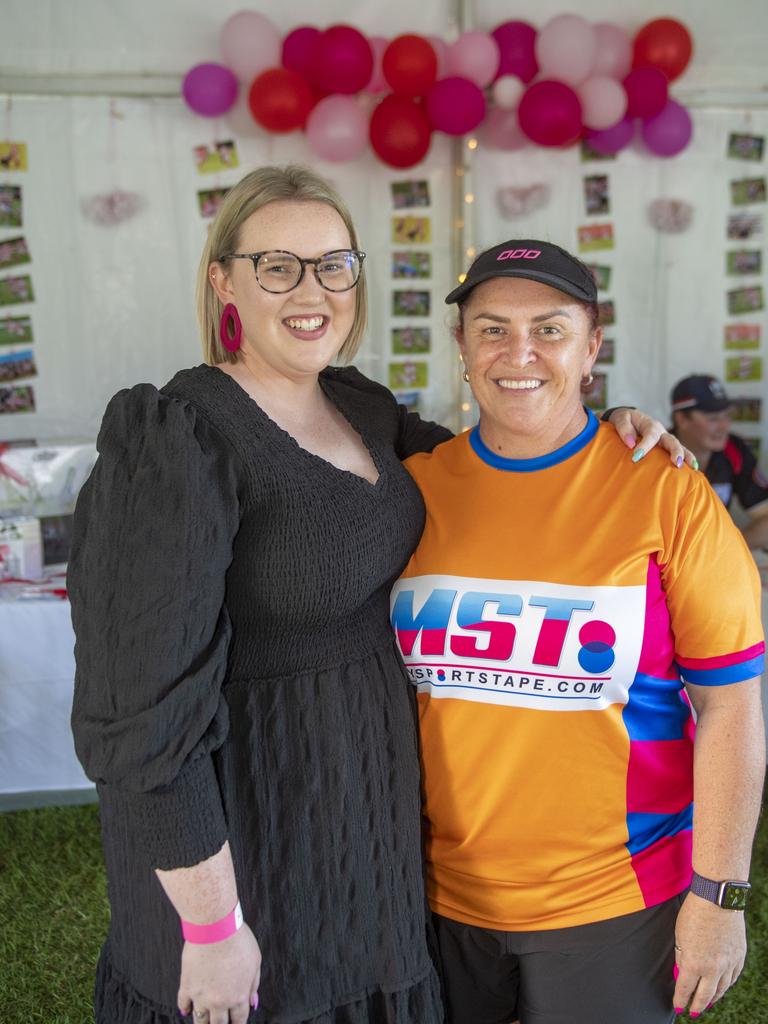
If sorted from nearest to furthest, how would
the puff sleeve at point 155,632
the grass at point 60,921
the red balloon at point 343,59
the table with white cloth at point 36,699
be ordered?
1. the puff sleeve at point 155,632
2. the grass at point 60,921
3. the table with white cloth at point 36,699
4. the red balloon at point 343,59

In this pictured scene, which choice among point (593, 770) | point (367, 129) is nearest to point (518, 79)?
point (367, 129)

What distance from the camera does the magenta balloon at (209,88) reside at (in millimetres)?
3498

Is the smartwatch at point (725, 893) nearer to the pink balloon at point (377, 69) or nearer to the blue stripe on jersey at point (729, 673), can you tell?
the blue stripe on jersey at point (729, 673)

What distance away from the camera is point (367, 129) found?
365 cm

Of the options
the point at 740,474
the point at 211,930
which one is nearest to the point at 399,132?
the point at 740,474

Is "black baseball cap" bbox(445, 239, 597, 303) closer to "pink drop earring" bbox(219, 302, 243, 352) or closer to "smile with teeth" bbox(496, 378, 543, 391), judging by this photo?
"smile with teeth" bbox(496, 378, 543, 391)

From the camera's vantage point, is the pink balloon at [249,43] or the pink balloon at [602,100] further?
the pink balloon at [602,100]

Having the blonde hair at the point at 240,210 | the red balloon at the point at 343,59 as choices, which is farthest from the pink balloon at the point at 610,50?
the blonde hair at the point at 240,210

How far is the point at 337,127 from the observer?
353cm

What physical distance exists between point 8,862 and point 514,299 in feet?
7.81

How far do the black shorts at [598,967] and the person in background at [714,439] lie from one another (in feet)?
8.61

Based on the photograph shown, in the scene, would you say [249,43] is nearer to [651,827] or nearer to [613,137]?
[613,137]

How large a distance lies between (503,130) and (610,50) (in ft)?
1.73

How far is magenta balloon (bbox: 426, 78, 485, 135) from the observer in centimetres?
352
